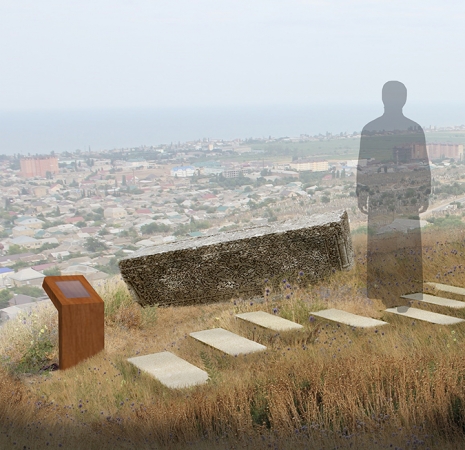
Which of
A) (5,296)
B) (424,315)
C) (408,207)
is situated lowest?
(5,296)

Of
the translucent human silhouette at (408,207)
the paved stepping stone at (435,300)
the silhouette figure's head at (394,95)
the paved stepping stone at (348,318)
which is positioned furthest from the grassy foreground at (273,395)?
the silhouette figure's head at (394,95)

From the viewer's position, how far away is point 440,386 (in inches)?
135

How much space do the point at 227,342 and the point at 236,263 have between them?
2.15 metres

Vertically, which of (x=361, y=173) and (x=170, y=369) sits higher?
(x=361, y=173)

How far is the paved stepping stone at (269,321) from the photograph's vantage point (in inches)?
204

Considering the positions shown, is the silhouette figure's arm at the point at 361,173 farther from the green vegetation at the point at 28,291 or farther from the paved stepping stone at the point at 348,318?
the green vegetation at the point at 28,291

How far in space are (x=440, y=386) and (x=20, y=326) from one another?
15.3ft

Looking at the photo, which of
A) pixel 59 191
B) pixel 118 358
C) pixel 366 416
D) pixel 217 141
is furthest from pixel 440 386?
pixel 217 141

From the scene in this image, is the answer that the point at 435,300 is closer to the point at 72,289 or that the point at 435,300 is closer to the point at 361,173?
the point at 361,173

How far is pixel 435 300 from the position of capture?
5.68 meters

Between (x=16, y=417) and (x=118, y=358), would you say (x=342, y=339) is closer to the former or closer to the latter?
(x=118, y=358)

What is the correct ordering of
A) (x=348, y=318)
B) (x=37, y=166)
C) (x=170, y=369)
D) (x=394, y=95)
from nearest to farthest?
(x=170, y=369), (x=348, y=318), (x=394, y=95), (x=37, y=166)

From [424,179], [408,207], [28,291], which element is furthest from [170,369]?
[28,291]

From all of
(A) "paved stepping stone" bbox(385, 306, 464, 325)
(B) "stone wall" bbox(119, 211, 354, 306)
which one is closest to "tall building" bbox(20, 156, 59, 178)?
(B) "stone wall" bbox(119, 211, 354, 306)
